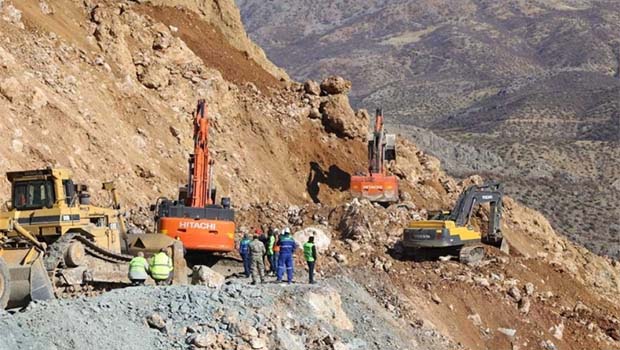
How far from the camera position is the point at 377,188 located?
3030cm

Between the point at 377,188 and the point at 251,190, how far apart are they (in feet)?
12.3

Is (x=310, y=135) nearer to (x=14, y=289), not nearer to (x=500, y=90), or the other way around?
(x=14, y=289)

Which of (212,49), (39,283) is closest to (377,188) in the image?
(212,49)

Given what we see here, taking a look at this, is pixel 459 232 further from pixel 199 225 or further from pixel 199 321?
pixel 199 321

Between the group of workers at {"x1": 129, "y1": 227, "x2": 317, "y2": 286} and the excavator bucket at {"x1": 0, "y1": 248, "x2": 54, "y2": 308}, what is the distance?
181 centimetres

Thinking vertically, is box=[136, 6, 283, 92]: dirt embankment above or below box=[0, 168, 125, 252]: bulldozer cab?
above

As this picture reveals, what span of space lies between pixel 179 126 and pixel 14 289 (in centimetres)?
1610

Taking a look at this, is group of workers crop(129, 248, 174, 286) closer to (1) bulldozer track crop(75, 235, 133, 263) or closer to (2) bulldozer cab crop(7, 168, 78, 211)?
(1) bulldozer track crop(75, 235, 133, 263)

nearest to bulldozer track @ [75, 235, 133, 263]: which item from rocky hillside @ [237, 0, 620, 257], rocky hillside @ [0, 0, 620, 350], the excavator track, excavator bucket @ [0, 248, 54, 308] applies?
excavator bucket @ [0, 248, 54, 308]

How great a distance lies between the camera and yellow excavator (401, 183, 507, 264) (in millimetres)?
24078

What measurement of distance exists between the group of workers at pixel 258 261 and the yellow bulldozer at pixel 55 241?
2.00 ft

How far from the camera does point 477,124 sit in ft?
393

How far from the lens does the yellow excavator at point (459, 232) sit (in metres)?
24.1

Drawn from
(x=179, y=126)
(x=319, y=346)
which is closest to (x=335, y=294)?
(x=319, y=346)
